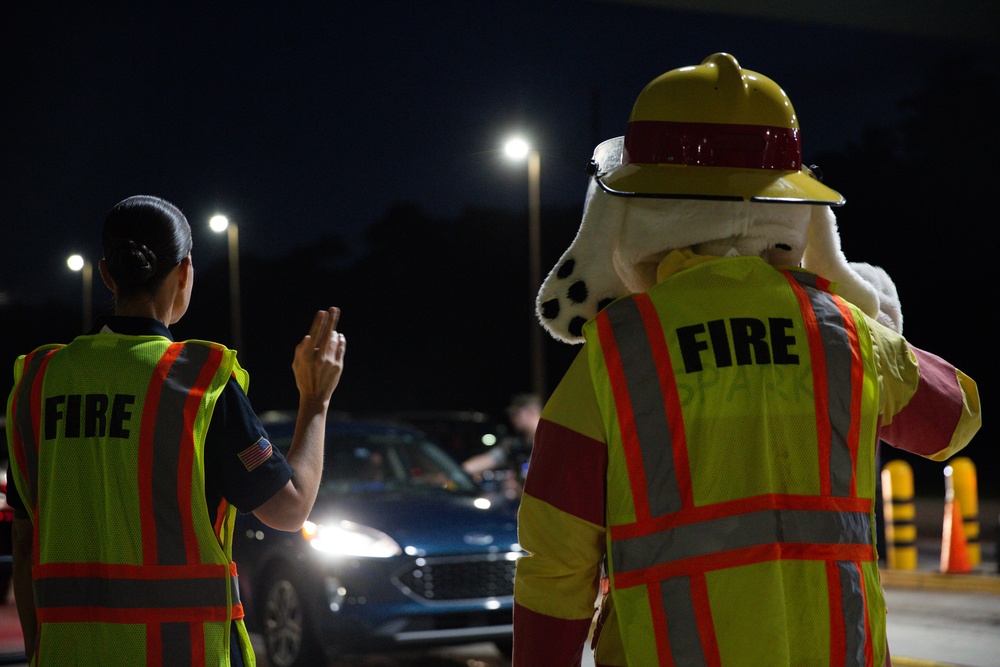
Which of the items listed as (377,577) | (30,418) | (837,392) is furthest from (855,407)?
(377,577)

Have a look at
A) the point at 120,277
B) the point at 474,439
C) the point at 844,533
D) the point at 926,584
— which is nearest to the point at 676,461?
the point at 844,533

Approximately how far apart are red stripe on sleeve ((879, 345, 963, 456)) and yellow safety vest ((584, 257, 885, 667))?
0.15 metres

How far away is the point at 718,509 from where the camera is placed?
6.43ft

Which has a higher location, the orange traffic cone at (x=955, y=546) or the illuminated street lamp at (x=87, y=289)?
the illuminated street lamp at (x=87, y=289)

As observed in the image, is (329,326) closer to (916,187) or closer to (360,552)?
(360,552)

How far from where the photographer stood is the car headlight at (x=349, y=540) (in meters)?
7.23

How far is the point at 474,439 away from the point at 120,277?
20.3 meters

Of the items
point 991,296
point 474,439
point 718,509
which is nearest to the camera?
point 718,509

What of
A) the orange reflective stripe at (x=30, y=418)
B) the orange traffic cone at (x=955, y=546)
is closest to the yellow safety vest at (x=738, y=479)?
the orange reflective stripe at (x=30, y=418)

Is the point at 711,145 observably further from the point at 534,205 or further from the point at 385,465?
the point at 534,205

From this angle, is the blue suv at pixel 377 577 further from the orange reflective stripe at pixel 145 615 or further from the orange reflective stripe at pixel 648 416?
the orange reflective stripe at pixel 648 416

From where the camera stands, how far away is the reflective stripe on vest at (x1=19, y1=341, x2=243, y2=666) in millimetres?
2357

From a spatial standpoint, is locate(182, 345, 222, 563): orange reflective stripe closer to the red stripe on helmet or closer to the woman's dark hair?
the woman's dark hair

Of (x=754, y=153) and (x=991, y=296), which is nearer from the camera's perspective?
(x=754, y=153)
